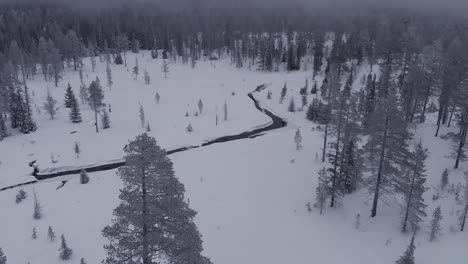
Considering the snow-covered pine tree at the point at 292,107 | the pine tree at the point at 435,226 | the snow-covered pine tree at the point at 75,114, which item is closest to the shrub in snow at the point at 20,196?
the snow-covered pine tree at the point at 75,114

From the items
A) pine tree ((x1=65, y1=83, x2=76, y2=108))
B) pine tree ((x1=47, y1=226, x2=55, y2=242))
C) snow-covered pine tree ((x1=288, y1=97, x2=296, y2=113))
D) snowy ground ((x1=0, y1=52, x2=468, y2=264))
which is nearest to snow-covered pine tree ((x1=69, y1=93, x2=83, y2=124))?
snowy ground ((x1=0, y1=52, x2=468, y2=264))

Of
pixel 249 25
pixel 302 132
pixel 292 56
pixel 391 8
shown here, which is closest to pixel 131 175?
pixel 302 132

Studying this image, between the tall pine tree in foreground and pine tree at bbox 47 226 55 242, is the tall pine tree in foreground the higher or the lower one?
the higher one

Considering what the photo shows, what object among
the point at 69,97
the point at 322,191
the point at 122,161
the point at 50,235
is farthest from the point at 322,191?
the point at 69,97

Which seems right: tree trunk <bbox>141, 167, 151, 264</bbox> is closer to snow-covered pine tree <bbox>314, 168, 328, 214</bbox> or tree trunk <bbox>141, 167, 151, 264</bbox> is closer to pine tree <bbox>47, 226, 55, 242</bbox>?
pine tree <bbox>47, 226, 55, 242</bbox>

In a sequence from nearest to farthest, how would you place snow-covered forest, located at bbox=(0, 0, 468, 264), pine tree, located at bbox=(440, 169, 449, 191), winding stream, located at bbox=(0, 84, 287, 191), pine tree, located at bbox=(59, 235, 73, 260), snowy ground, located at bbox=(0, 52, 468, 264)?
snow-covered forest, located at bbox=(0, 0, 468, 264) < pine tree, located at bbox=(59, 235, 73, 260) < snowy ground, located at bbox=(0, 52, 468, 264) < pine tree, located at bbox=(440, 169, 449, 191) < winding stream, located at bbox=(0, 84, 287, 191)

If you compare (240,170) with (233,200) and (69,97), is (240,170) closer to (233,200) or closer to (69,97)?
(233,200)
